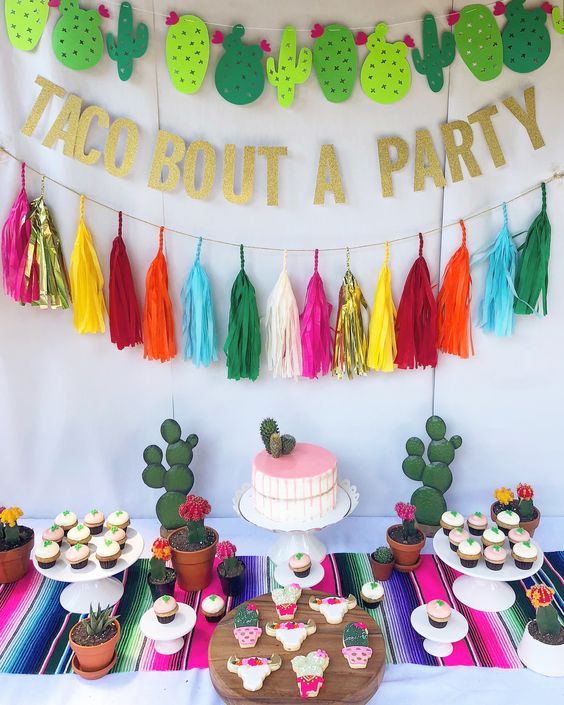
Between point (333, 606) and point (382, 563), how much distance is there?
0.95 ft

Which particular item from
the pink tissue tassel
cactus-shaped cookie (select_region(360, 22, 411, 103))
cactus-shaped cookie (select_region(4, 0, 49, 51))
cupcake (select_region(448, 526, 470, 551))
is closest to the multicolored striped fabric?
cupcake (select_region(448, 526, 470, 551))

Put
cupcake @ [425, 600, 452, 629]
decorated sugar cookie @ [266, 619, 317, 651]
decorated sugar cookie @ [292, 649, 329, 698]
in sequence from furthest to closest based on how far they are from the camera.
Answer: cupcake @ [425, 600, 452, 629]
decorated sugar cookie @ [266, 619, 317, 651]
decorated sugar cookie @ [292, 649, 329, 698]

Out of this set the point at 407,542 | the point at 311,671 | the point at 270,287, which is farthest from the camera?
the point at 270,287

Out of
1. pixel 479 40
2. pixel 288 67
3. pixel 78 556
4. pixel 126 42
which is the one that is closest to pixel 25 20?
pixel 126 42

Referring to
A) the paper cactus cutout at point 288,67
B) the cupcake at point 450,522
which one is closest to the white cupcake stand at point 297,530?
the cupcake at point 450,522

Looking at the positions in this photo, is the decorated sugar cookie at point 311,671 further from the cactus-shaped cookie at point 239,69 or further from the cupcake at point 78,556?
the cactus-shaped cookie at point 239,69

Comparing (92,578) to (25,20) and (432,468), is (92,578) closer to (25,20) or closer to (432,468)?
(432,468)

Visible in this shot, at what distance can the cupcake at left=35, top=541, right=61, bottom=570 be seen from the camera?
1718mm

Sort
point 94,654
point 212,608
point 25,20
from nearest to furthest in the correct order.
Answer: point 94,654 → point 212,608 → point 25,20

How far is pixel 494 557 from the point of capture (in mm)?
1720

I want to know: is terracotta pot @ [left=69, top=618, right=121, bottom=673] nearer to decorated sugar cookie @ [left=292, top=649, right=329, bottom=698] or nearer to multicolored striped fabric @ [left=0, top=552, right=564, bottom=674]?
multicolored striped fabric @ [left=0, top=552, right=564, bottom=674]

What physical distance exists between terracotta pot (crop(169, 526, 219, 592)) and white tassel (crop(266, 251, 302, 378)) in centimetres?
56

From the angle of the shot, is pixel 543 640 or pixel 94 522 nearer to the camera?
pixel 543 640

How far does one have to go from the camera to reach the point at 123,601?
1.78m
